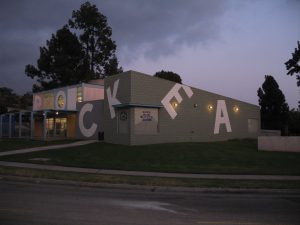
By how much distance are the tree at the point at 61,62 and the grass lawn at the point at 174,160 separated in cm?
3995

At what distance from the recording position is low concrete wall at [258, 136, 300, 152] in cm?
2823

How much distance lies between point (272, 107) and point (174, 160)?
3452cm

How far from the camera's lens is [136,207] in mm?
10016

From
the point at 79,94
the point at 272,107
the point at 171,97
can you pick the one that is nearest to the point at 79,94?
the point at 79,94

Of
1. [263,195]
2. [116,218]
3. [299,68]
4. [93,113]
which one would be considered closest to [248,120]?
[93,113]

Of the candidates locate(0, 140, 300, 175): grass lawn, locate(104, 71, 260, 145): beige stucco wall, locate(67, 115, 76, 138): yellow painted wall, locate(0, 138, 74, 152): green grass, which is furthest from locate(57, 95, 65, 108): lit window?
locate(0, 140, 300, 175): grass lawn

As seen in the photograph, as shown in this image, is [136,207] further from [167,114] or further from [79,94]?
[79,94]

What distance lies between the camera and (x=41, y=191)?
12.6 metres

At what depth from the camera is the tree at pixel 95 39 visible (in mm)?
66688

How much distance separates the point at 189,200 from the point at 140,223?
3.64 m

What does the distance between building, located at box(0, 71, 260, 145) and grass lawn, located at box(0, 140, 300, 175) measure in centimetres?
467

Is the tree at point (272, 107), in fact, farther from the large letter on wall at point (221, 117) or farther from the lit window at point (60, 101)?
the lit window at point (60, 101)

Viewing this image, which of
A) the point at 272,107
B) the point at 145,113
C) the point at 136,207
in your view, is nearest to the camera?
the point at 136,207

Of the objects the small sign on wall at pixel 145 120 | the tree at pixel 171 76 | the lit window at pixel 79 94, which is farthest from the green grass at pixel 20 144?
the tree at pixel 171 76
